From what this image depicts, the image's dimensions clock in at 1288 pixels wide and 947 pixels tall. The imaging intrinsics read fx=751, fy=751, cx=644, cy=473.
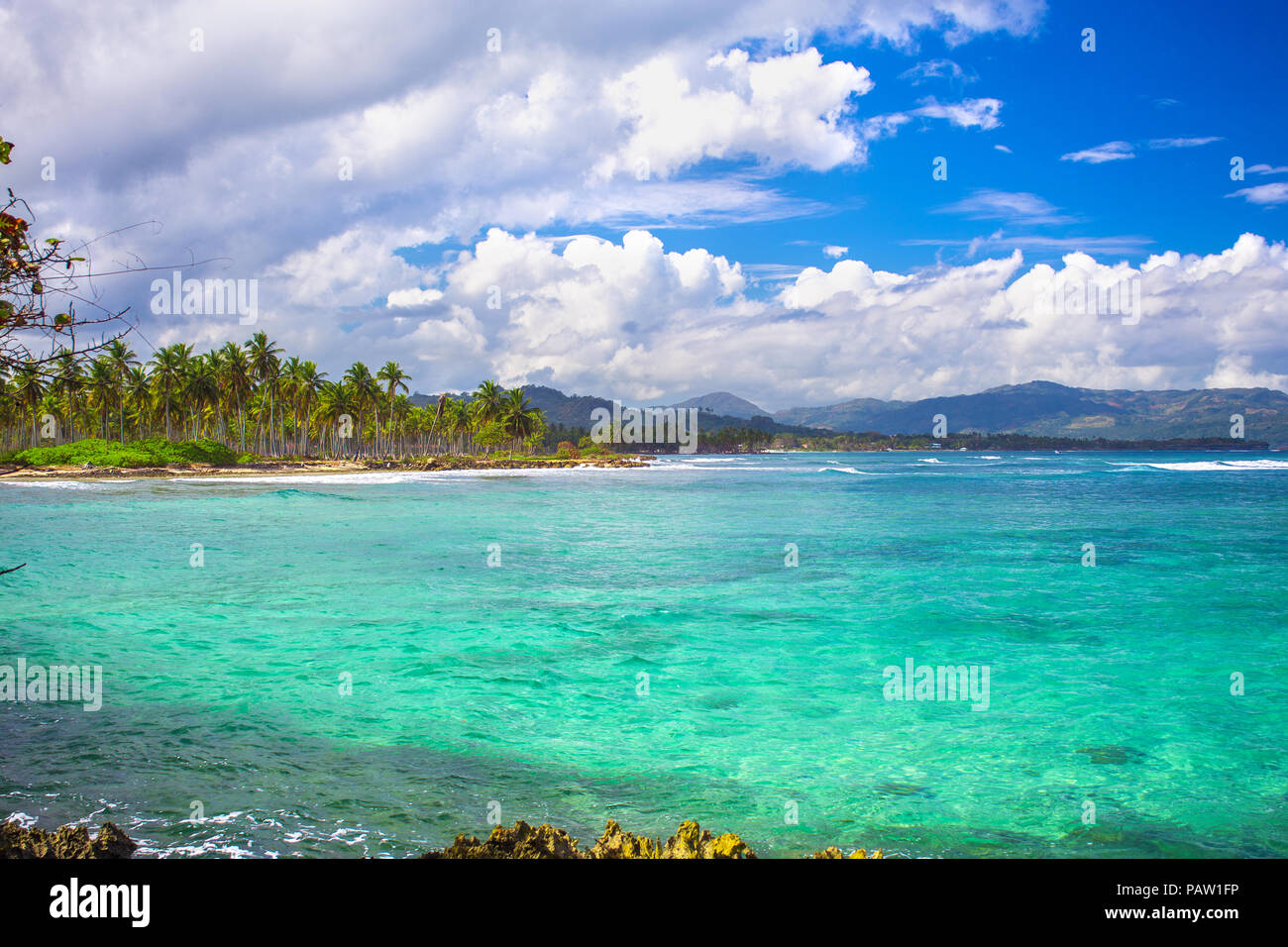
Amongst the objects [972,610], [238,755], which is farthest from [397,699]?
[972,610]

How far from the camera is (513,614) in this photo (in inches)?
615

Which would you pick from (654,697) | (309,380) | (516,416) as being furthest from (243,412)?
(654,697)

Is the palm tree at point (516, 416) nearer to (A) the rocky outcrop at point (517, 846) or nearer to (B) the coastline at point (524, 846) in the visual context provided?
(B) the coastline at point (524, 846)

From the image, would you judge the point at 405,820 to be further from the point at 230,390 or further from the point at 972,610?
the point at 230,390

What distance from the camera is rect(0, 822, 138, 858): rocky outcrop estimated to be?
187 inches

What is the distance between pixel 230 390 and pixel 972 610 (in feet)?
337

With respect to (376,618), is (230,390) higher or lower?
higher

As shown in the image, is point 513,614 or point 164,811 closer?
point 164,811

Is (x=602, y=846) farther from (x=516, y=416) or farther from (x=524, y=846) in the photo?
(x=516, y=416)

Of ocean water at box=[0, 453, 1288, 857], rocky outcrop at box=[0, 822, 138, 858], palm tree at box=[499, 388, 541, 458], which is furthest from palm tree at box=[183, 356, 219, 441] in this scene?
rocky outcrop at box=[0, 822, 138, 858]

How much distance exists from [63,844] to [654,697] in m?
6.95

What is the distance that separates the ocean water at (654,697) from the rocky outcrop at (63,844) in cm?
77
